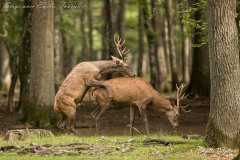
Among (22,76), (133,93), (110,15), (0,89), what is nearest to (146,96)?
(133,93)

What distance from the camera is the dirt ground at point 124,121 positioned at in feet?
64.2

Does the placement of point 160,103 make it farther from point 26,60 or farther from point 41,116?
point 26,60

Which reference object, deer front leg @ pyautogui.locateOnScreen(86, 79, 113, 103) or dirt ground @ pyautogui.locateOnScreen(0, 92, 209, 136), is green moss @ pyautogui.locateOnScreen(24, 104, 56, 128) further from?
deer front leg @ pyautogui.locateOnScreen(86, 79, 113, 103)

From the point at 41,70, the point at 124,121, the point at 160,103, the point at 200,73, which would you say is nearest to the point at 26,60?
the point at 41,70

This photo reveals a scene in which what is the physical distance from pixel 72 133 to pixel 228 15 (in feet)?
18.1

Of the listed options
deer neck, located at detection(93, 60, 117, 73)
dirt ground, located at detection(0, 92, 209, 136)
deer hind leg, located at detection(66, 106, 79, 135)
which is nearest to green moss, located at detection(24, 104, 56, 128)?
dirt ground, located at detection(0, 92, 209, 136)

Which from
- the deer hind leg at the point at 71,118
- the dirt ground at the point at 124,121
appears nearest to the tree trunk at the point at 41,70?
the dirt ground at the point at 124,121

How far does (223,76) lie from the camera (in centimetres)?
1314

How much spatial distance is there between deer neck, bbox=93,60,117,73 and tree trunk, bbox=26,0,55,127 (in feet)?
13.1

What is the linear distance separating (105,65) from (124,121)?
5894 millimetres

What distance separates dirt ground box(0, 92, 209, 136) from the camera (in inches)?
770

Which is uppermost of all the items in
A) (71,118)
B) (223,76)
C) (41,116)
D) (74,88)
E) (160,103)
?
(223,76)

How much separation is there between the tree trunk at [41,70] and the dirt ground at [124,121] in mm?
641

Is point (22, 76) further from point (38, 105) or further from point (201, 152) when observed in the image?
point (201, 152)
